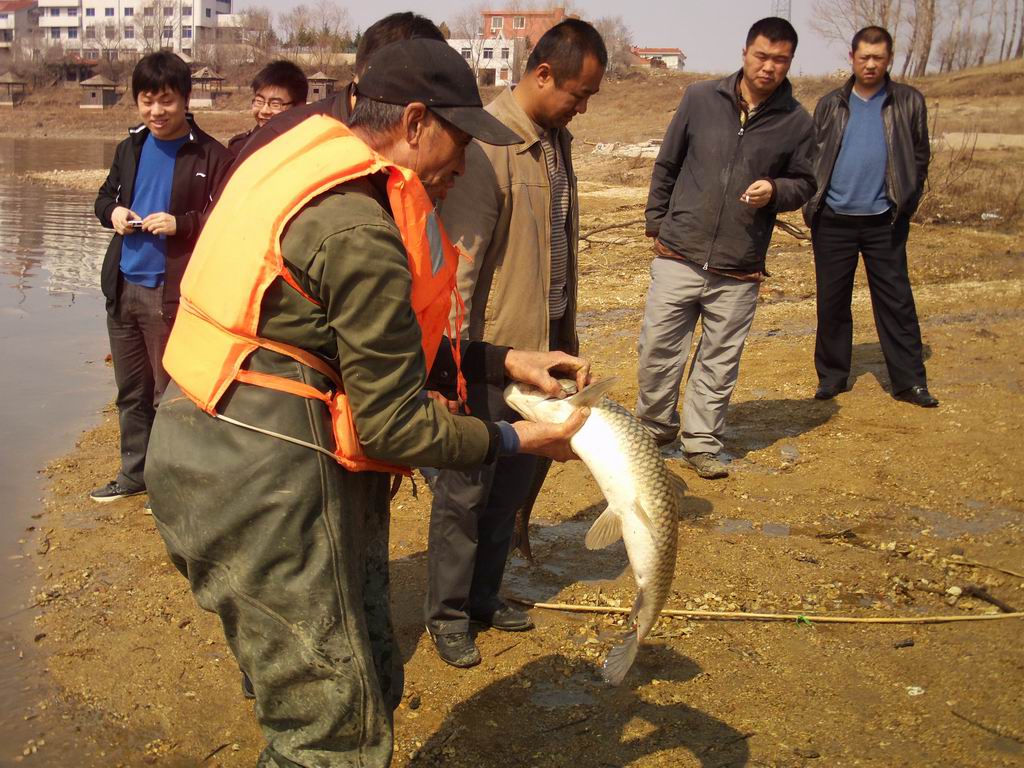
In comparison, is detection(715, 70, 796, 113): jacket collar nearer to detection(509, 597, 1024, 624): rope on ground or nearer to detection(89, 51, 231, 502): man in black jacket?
detection(89, 51, 231, 502): man in black jacket

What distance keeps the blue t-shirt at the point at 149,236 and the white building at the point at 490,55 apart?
6539 cm

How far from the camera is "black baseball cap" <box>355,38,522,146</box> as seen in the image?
2422 millimetres

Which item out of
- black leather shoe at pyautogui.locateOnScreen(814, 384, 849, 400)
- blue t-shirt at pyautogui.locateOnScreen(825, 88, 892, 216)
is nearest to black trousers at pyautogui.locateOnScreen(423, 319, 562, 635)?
black leather shoe at pyautogui.locateOnScreen(814, 384, 849, 400)

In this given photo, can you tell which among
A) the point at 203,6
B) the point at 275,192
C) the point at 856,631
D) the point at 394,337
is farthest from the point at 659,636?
the point at 203,6

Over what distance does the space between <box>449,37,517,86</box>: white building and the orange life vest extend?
68587mm

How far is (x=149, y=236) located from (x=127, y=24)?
4872 inches

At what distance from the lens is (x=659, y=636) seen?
4289 millimetres

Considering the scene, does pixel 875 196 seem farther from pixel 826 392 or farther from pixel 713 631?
pixel 713 631

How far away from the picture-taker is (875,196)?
24.3ft

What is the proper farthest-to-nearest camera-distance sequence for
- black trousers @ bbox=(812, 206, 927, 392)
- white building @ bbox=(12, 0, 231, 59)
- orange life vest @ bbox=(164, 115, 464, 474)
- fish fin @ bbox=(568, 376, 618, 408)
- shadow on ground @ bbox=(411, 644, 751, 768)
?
white building @ bbox=(12, 0, 231, 59)
black trousers @ bbox=(812, 206, 927, 392)
shadow on ground @ bbox=(411, 644, 751, 768)
fish fin @ bbox=(568, 376, 618, 408)
orange life vest @ bbox=(164, 115, 464, 474)

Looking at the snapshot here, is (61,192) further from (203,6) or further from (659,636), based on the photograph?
(203,6)

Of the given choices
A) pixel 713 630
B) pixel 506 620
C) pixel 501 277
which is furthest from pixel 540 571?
pixel 501 277

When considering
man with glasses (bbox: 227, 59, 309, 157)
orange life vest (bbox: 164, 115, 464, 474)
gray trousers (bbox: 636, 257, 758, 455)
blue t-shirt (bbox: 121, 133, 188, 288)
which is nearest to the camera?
orange life vest (bbox: 164, 115, 464, 474)

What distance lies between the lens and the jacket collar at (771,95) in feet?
19.9
